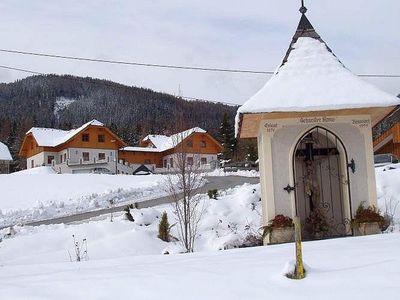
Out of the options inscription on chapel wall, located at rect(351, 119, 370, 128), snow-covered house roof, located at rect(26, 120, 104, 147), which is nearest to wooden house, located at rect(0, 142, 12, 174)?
snow-covered house roof, located at rect(26, 120, 104, 147)

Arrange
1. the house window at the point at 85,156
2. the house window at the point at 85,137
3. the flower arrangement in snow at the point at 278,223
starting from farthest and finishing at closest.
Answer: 1. the house window at the point at 85,137
2. the house window at the point at 85,156
3. the flower arrangement in snow at the point at 278,223

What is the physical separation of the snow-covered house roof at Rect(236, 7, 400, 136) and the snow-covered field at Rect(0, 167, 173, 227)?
50.2 ft

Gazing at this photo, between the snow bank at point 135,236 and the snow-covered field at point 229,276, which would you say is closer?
the snow-covered field at point 229,276

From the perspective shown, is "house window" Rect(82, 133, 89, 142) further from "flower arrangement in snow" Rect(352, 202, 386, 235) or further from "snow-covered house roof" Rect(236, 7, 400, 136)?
"flower arrangement in snow" Rect(352, 202, 386, 235)

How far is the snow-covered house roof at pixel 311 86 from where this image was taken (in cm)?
917

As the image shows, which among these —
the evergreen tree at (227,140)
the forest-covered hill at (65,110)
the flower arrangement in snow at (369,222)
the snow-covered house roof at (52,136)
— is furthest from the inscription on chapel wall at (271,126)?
the forest-covered hill at (65,110)

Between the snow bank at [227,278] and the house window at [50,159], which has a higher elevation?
the house window at [50,159]

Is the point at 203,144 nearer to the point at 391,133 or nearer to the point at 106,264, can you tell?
the point at 391,133

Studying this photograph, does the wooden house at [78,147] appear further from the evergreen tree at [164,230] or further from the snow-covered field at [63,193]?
the evergreen tree at [164,230]

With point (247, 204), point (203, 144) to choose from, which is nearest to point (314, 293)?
point (247, 204)

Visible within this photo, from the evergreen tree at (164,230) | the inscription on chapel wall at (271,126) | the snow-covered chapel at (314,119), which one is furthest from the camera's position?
the evergreen tree at (164,230)

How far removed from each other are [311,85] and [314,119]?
0.70 meters

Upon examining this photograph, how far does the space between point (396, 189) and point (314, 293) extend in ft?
38.3

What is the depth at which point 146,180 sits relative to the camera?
3697 cm
